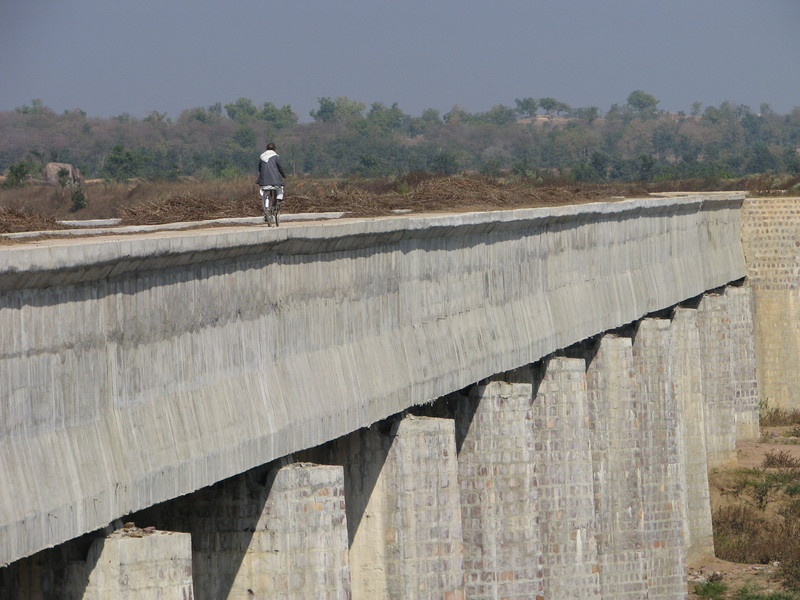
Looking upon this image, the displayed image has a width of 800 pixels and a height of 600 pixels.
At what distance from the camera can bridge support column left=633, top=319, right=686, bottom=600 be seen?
2803 cm

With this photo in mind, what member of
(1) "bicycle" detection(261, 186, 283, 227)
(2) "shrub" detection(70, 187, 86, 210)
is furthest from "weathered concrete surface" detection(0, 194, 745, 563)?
(2) "shrub" detection(70, 187, 86, 210)

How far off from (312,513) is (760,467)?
28.2 metres

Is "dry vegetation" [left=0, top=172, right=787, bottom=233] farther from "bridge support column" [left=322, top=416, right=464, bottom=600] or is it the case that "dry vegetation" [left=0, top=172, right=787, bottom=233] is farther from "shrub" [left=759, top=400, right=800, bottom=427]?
"shrub" [left=759, top=400, right=800, bottom=427]

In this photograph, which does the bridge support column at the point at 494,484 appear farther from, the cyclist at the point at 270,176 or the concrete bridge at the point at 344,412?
the cyclist at the point at 270,176

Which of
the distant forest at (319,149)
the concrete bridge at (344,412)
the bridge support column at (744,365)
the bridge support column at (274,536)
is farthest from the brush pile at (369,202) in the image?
the distant forest at (319,149)

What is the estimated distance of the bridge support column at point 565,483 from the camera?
23.1 meters

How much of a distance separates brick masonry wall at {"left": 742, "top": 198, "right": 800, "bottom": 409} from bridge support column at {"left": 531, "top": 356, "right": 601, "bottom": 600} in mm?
24398

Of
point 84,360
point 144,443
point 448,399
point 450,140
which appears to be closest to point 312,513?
point 144,443

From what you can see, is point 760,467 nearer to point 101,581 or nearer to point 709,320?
point 709,320

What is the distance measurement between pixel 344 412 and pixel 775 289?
34.1 m

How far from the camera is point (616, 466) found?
2738cm

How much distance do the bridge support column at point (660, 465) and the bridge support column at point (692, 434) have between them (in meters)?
3.57

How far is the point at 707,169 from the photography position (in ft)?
328

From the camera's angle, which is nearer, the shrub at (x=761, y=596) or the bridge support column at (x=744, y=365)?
the shrub at (x=761, y=596)
